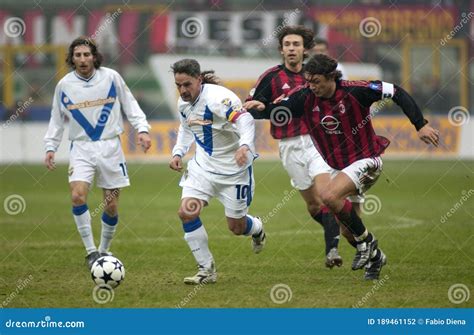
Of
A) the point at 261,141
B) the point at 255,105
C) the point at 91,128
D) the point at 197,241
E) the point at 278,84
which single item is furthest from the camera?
the point at 261,141

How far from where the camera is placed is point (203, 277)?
8.48 m

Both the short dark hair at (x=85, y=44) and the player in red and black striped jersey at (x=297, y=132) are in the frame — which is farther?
the short dark hair at (x=85, y=44)

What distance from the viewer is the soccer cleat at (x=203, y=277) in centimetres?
844

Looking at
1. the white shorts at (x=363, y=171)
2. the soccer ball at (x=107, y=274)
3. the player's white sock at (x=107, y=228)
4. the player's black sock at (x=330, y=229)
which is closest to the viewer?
the soccer ball at (x=107, y=274)

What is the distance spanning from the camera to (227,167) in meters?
8.70

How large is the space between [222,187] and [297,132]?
140 centimetres

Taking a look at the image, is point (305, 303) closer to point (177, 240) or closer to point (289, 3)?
point (177, 240)

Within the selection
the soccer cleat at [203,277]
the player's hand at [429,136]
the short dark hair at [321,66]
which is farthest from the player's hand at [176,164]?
the player's hand at [429,136]

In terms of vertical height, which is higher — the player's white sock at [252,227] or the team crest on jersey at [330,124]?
the team crest on jersey at [330,124]

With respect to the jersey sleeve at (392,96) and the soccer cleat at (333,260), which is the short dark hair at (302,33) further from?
A: the soccer cleat at (333,260)

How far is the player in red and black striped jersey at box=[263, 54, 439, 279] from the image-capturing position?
8.23 meters

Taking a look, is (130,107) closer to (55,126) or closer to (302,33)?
(55,126)

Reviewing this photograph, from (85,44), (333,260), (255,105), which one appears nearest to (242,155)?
(255,105)

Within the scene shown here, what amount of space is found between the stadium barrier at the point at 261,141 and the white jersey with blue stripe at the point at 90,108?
16316mm
